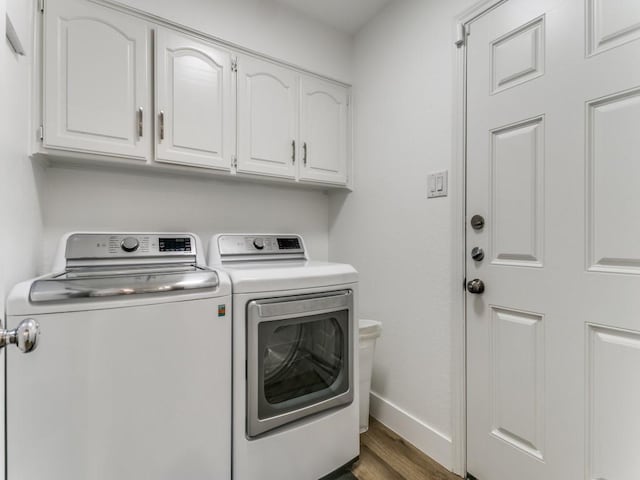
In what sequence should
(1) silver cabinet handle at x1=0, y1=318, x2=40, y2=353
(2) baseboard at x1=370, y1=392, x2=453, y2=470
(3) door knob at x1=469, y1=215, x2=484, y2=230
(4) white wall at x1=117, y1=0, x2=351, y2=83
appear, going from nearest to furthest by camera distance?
(1) silver cabinet handle at x1=0, y1=318, x2=40, y2=353
(3) door knob at x1=469, y1=215, x2=484, y2=230
(2) baseboard at x1=370, y1=392, x2=453, y2=470
(4) white wall at x1=117, y1=0, x2=351, y2=83

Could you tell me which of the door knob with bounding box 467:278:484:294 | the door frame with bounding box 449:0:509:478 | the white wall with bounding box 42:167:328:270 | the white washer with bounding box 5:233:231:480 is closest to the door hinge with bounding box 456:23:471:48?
the door frame with bounding box 449:0:509:478

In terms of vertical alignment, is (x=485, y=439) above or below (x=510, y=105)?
below

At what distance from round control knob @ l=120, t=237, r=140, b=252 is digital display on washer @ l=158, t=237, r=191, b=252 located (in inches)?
4.0

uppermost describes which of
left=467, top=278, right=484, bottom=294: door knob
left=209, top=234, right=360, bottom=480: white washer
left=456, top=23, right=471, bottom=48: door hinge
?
left=456, top=23, right=471, bottom=48: door hinge

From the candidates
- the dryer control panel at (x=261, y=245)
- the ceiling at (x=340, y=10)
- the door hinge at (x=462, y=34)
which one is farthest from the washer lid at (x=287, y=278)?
the ceiling at (x=340, y=10)

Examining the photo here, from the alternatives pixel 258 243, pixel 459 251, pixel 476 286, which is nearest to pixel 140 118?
pixel 258 243

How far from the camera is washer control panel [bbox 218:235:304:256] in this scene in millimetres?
1751

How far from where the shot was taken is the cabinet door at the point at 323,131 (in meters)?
1.97

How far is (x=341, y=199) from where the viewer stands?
2.27m

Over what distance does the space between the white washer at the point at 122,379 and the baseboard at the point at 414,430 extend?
97cm

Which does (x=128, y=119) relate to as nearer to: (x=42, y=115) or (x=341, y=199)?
(x=42, y=115)

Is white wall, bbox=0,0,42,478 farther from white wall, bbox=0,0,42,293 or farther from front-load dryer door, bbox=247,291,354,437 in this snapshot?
front-load dryer door, bbox=247,291,354,437

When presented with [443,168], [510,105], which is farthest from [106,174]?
[510,105]

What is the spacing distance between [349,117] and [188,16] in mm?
1082
